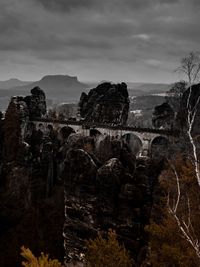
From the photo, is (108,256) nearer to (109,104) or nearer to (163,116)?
(163,116)

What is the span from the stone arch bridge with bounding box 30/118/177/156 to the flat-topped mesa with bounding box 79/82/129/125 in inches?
98.8

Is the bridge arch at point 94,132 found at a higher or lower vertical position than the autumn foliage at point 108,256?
higher

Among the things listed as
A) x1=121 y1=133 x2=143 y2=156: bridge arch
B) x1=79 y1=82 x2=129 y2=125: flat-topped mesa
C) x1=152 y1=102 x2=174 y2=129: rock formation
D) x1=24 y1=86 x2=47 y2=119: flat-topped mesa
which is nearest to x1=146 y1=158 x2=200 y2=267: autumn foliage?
x1=121 y1=133 x2=143 y2=156: bridge arch

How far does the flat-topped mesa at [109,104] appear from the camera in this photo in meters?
75.7

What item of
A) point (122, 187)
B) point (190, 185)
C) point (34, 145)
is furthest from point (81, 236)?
point (34, 145)

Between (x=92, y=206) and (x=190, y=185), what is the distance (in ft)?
21.5

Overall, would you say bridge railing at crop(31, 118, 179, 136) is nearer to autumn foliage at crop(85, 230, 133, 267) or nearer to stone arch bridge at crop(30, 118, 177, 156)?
stone arch bridge at crop(30, 118, 177, 156)

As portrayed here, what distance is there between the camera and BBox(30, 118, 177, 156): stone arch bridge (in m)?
65.3

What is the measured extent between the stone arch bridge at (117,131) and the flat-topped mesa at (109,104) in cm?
251

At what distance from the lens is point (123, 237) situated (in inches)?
912

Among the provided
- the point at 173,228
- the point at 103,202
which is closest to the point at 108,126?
the point at 103,202

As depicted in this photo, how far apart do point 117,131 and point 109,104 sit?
6.29 metres

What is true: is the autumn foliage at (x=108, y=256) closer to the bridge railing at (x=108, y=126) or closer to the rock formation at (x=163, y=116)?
the bridge railing at (x=108, y=126)

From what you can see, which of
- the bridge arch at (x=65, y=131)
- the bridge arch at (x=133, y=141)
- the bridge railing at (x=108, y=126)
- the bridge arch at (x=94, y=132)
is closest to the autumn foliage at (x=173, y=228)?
the bridge arch at (x=133, y=141)
